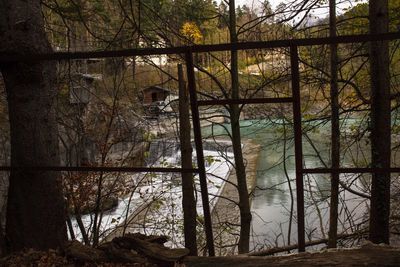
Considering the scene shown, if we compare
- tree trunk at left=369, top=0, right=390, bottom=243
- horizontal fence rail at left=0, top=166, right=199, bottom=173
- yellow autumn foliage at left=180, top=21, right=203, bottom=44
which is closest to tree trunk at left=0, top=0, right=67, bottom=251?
horizontal fence rail at left=0, top=166, right=199, bottom=173

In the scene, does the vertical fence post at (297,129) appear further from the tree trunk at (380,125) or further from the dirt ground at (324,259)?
the tree trunk at (380,125)

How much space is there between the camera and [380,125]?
3850 mm

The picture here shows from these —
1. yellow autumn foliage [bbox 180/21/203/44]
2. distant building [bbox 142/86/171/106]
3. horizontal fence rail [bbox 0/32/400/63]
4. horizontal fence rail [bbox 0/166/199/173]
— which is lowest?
horizontal fence rail [bbox 0/166/199/173]

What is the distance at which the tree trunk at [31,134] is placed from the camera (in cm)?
237

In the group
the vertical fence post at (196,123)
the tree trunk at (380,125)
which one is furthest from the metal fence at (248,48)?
the tree trunk at (380,125)

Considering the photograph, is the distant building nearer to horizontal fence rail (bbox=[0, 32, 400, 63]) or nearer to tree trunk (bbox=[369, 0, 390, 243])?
tree trunk (bbox=[369, 0, 390, 243])

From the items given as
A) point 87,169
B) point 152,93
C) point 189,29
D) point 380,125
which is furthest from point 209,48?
point 152,93

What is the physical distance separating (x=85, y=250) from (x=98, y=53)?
47.7 inches

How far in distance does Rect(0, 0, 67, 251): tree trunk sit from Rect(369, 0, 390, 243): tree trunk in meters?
2.98

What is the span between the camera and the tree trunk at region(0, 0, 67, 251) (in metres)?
2.37

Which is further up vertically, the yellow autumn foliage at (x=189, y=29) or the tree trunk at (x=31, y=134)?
the yellow autumn foliage at (x=189, y=29)

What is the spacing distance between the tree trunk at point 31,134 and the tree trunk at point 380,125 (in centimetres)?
298

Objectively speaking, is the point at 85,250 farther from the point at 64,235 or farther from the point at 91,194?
the point at 91,194

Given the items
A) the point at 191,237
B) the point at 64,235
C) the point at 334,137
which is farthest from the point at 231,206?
the point at 64,235
